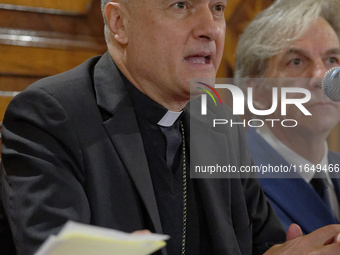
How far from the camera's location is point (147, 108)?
5.03ft

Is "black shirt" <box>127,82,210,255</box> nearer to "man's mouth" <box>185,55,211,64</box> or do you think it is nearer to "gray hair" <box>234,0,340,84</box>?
"man's mouth" <box>185,55,211,64</box>

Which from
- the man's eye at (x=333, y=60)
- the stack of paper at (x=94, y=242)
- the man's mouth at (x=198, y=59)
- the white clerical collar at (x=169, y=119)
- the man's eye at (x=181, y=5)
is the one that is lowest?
the stack of paper at (x=94, y=242)

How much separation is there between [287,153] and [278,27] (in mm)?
546

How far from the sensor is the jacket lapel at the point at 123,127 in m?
1.38

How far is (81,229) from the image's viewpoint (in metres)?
0.69

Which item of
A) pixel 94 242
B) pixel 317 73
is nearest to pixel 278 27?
pixel 317 73

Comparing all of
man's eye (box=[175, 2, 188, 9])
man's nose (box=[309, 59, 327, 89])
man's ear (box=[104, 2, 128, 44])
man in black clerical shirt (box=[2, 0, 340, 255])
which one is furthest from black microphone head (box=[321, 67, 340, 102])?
man's nose (box=[309, 59, 327, 89])

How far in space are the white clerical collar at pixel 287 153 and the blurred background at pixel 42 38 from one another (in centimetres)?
79

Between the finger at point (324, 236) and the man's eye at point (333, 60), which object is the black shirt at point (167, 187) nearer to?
the finger at point (324, 236)

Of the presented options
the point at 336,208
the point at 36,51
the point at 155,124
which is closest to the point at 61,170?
the point at 155,124

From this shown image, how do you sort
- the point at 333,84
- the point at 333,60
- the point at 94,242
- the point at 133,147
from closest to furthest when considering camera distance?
1. the point at 94,242
2. the point at 333,84
3. the point at 133,147
4. the point at 333,60

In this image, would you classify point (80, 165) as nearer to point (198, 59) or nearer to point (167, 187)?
point (167, 187)

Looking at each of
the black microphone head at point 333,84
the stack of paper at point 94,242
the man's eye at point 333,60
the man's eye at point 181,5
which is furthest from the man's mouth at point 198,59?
the man's eye at point 333,60

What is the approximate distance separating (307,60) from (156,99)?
945 mm
